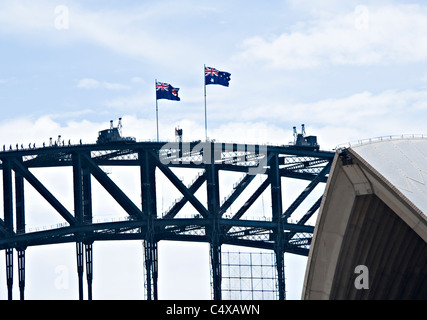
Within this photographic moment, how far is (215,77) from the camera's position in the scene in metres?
148

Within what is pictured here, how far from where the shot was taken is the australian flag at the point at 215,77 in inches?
5819

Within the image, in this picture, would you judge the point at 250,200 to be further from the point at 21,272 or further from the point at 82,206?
the point at 21,272

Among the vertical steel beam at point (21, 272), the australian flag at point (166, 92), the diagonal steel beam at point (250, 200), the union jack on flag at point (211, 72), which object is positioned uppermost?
the union jack on flag at point (211, 72)

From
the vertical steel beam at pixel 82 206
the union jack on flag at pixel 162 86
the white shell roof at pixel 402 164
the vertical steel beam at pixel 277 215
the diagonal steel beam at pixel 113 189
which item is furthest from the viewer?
the vertical steel beam at pixel 277 215

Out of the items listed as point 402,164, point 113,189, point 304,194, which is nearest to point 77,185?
point 113,189

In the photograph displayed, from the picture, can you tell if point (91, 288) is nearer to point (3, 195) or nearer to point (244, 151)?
point (3, 195)

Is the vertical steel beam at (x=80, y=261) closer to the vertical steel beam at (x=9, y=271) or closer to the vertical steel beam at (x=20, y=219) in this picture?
the vertical steel beam at (x=20, y=219)

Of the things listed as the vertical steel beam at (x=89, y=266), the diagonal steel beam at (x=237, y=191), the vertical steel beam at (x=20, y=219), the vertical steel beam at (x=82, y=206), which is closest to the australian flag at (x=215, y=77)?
the diagonal steel beam at (x=237, y=191)

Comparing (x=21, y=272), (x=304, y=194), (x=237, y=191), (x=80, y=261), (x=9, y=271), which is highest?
(x=237, y=191)

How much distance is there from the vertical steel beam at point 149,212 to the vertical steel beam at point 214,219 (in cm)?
797

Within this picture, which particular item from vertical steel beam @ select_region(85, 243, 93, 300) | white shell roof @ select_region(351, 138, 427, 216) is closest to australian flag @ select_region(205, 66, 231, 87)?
vertical steel beam @ select_region(85, 243, 93, 300)

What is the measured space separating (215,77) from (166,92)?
27.0 ft
